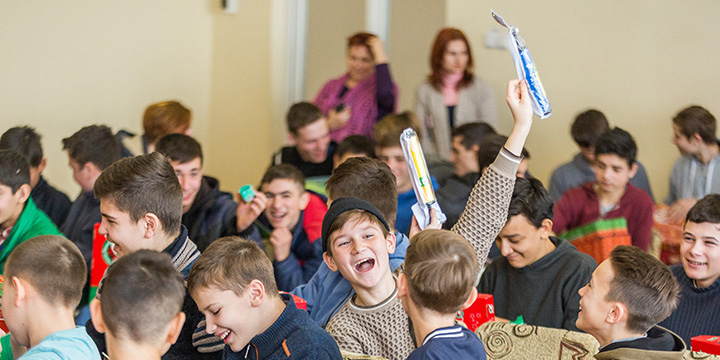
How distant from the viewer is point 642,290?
2463 mm

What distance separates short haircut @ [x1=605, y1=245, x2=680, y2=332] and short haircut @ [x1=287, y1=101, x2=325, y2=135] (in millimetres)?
3042

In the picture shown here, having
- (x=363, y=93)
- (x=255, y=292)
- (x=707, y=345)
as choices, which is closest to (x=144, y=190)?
(x=255, y=292)

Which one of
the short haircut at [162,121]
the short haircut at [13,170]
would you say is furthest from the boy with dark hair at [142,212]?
the short haircut at [162,121]

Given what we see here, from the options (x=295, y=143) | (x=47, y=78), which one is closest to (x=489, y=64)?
(x=295, y=143)

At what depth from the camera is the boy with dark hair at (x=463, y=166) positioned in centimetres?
452

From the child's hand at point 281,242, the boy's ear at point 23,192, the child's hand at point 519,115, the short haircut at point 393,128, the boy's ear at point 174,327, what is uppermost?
the child's hand at point 519,115

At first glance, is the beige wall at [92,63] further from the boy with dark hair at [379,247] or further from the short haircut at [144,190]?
the boy with dark hair at [379,247]

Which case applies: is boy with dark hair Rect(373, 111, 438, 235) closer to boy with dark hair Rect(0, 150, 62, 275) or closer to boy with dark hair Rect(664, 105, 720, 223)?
boy with dark hair Rect(664, 105, 720, 223)

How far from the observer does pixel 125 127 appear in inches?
249

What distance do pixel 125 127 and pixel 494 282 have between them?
3781mm

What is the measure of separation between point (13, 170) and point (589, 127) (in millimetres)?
3322

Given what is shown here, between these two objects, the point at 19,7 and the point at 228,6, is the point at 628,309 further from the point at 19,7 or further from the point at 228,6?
the point at 228,6

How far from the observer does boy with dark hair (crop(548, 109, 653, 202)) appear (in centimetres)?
508

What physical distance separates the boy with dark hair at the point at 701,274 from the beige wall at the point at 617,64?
227 cm
